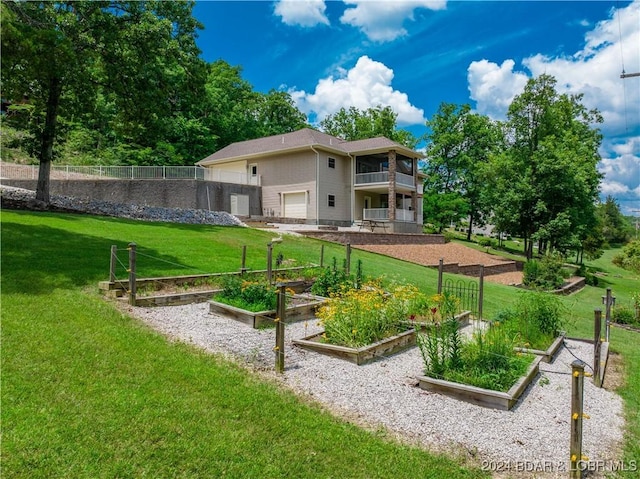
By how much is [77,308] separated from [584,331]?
11.3 m

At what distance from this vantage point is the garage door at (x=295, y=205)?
2766cm

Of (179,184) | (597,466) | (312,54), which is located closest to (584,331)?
(597,466)

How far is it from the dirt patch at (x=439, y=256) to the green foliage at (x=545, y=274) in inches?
34.3

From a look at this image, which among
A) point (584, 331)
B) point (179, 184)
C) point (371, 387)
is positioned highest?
point (179, 184)

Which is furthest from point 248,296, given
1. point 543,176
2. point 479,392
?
point 543,176

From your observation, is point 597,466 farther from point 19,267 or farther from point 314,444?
point 19,267

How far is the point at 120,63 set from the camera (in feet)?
54.1

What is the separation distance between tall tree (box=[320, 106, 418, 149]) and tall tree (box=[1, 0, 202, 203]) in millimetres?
29372

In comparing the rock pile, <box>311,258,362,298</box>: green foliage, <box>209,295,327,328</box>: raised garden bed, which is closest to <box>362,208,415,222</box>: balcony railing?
the rock pile

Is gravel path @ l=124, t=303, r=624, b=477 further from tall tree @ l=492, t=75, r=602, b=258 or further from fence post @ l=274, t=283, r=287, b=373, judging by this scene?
tall tree @ l=492, t=75, r=602, b=258

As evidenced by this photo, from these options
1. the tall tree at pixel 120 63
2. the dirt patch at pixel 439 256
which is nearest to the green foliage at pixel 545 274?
the dirt patch at pixel 439 256

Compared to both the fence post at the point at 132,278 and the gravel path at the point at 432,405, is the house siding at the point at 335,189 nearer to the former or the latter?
the fence post at the point at 132,278

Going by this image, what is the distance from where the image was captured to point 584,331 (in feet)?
32.6

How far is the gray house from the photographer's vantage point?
27.3 meters
